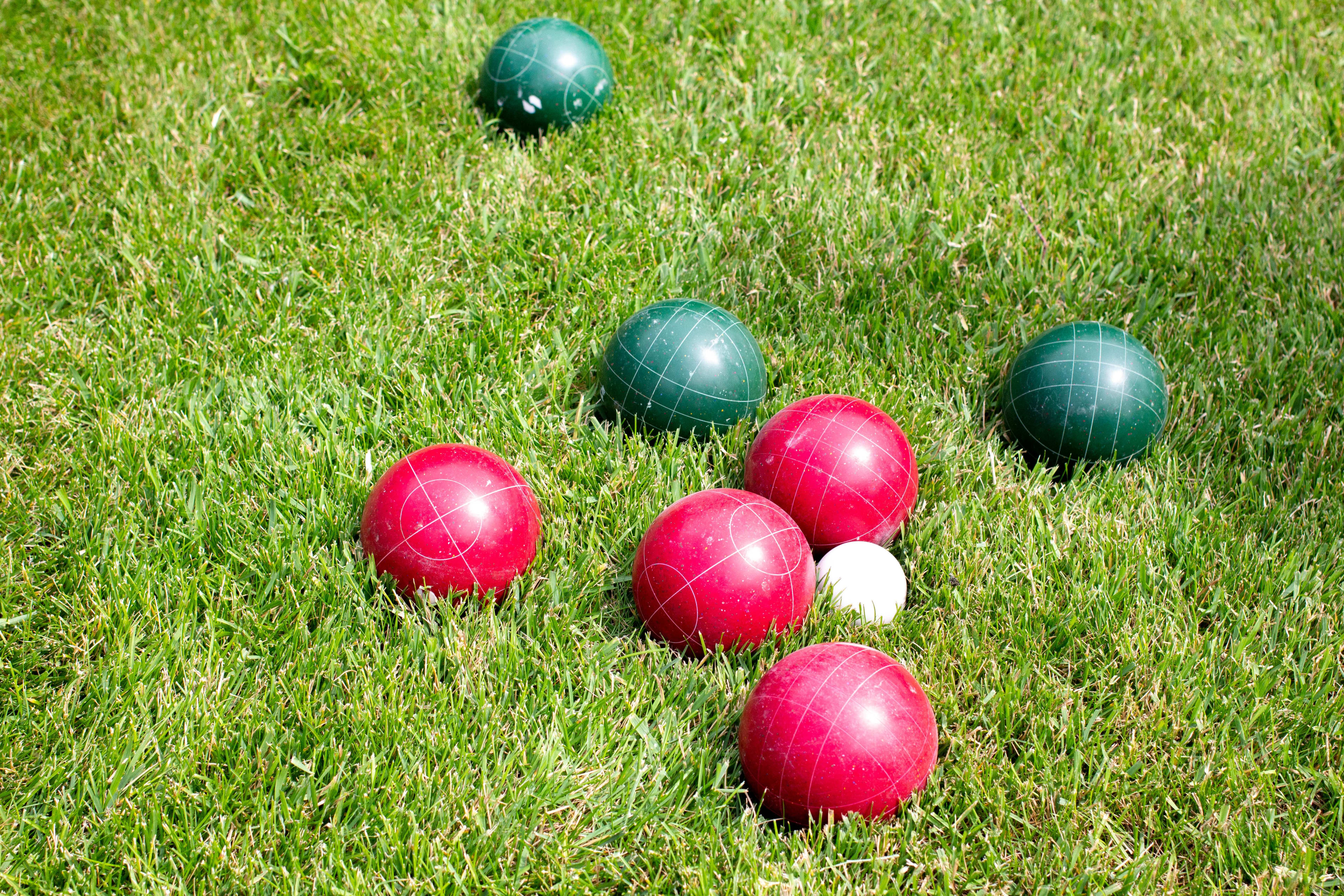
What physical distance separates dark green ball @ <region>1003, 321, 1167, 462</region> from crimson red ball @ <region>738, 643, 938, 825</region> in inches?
55.9

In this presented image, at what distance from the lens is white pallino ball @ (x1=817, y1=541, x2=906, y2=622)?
3344 millimetres

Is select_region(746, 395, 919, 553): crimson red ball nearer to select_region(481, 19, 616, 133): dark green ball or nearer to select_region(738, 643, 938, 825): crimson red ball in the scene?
select_region(738, 643, 938, 825): crimson red ball

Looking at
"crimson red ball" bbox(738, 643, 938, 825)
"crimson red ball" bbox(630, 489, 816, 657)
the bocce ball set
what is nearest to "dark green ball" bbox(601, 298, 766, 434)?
the bocce ball set

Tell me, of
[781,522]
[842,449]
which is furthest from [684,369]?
[781,522]

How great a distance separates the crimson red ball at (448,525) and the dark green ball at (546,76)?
2.36 meters

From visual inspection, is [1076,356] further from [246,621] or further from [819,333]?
[246,621]

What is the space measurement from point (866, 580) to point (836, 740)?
2.46 ft

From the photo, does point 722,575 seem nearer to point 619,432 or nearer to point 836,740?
point 836,740

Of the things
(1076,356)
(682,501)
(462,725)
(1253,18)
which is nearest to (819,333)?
(1076,356)

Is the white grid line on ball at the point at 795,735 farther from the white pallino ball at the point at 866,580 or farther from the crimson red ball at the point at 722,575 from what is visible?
the white pallino ball at the point at 866,580

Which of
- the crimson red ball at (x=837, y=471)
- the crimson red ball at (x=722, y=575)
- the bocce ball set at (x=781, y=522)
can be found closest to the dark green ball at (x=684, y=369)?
the bocce ball set at (x=781, y=522)

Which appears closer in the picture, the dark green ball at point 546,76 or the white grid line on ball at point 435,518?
the white grid line on ball at point 435,518

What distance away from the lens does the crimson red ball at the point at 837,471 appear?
345cm

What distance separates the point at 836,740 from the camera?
2695mm
